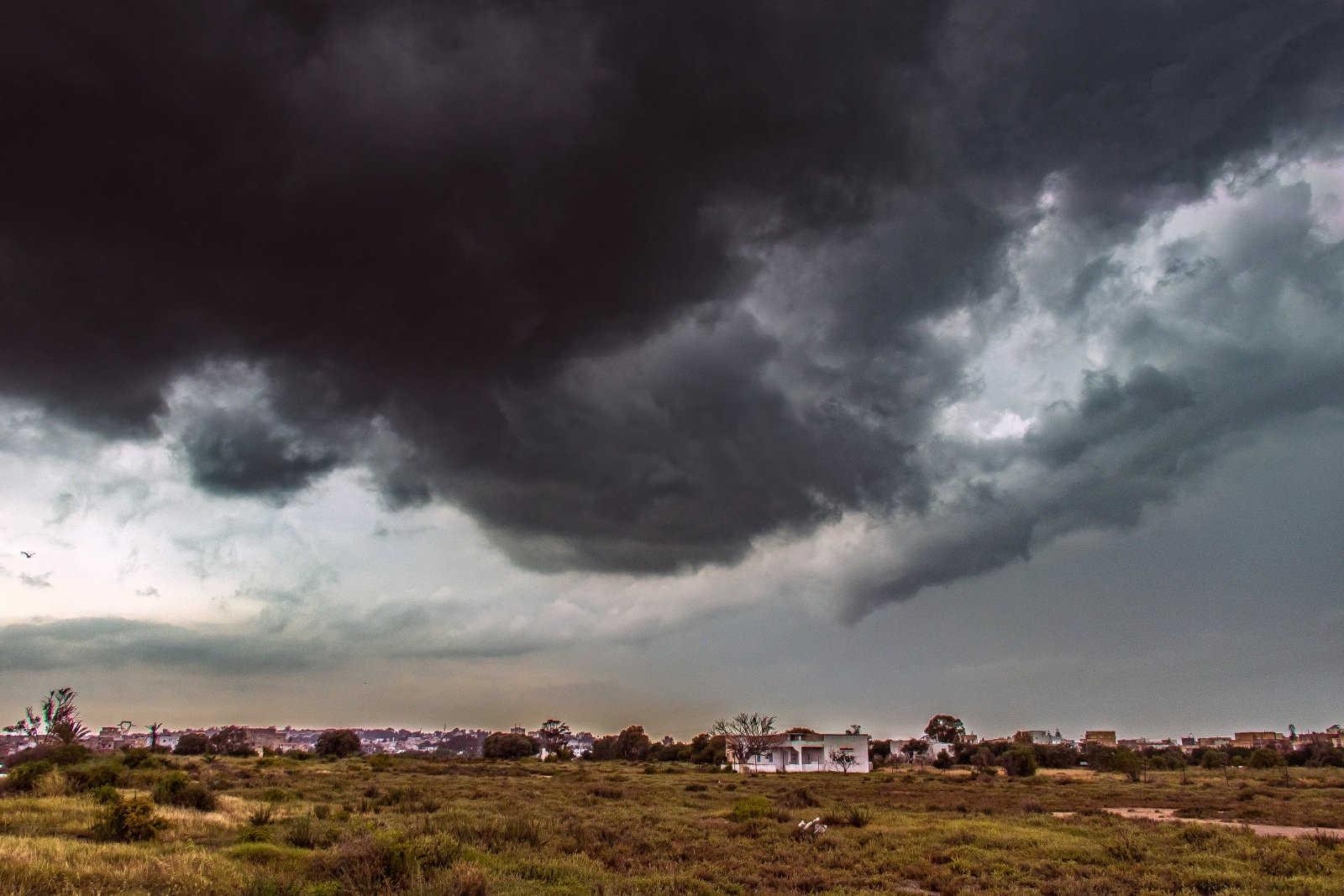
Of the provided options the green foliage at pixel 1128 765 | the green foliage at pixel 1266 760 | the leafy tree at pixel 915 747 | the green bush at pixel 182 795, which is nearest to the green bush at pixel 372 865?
the green bush at pixel 182 795

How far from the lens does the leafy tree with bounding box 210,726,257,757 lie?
101562mm

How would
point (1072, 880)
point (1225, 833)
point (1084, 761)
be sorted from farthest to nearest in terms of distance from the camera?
point (1084, 761), point (1225, 833), point (1072, 880)

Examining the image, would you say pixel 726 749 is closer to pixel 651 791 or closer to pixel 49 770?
pixel 651 791

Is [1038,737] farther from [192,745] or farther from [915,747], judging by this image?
[192,745]

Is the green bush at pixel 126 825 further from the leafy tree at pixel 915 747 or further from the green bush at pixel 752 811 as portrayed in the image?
the leafy tree at pixel 915 747

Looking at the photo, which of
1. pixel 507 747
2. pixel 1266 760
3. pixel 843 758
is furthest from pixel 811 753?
pixel 1266 760

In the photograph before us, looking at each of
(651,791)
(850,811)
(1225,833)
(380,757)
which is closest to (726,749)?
(380,757)

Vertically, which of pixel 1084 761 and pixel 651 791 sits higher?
pixel 651 791

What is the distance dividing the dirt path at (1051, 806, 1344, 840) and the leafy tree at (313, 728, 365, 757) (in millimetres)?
102535

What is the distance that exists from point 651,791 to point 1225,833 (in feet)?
111

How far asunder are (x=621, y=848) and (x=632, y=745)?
119 meters

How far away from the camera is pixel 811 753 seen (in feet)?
387

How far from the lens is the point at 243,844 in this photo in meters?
19.0

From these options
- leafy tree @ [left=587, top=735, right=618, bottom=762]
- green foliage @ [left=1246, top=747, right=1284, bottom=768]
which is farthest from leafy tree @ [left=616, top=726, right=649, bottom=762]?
green foliage @ [left=1246, top=747, right=1284, bottom=768]
